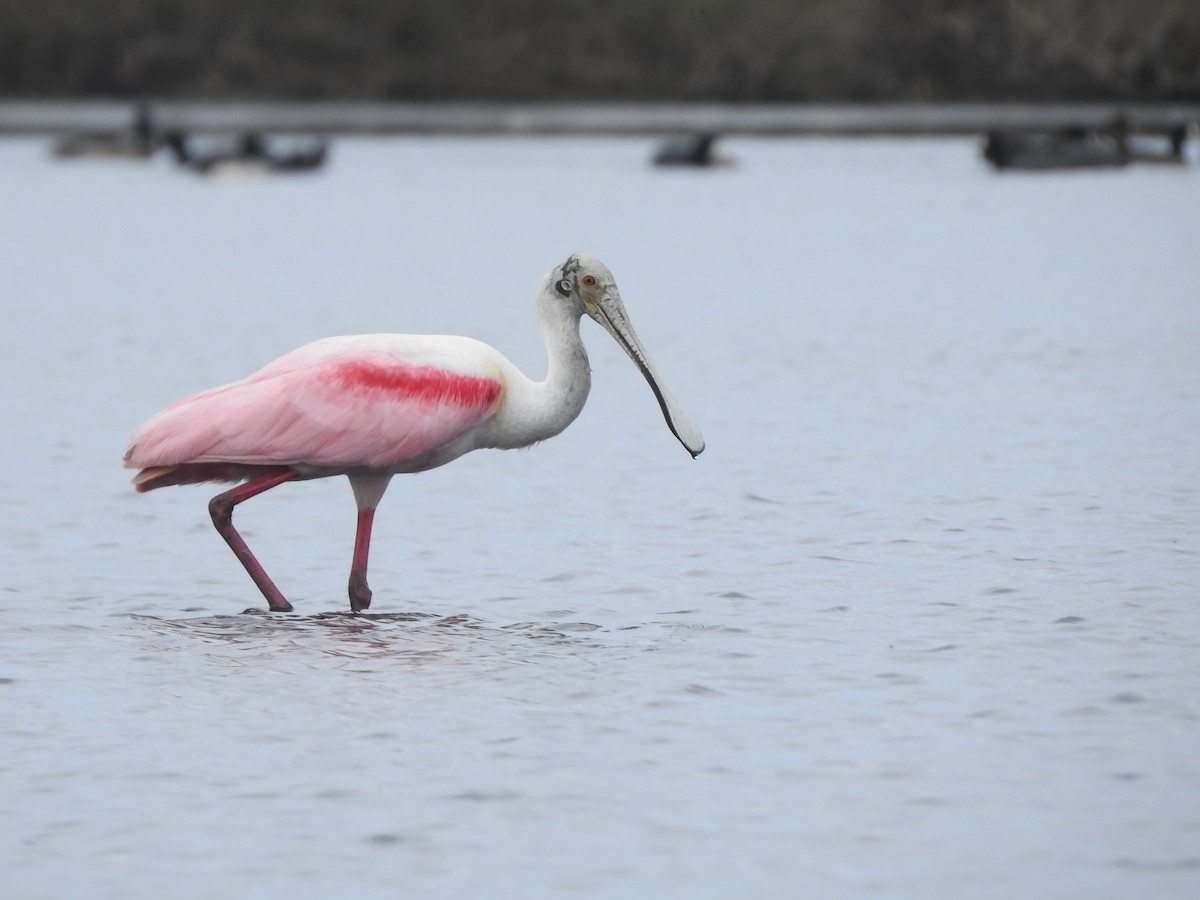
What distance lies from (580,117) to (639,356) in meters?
120

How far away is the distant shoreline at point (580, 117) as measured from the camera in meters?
111

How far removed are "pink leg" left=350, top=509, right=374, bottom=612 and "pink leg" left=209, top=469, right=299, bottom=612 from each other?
0.35m

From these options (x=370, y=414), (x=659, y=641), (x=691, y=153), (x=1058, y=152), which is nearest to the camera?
(x=659, y=641)

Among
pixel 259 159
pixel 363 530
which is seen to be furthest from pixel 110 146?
pixel 363 530

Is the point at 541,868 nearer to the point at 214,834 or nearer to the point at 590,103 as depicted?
the point at 214,834

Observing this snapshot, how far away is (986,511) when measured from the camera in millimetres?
12688

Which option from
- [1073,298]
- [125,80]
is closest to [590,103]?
[125,80]

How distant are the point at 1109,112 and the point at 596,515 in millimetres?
110578

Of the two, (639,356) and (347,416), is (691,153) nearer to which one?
(639,356)

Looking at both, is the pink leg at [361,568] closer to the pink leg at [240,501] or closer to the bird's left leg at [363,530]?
the bird's left leg at [363,530]

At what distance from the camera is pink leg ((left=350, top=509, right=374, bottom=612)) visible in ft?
33.7

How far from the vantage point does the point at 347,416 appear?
10188mm

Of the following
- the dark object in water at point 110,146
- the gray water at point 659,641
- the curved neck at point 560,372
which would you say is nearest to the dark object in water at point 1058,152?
the dark object in water at point 110,146

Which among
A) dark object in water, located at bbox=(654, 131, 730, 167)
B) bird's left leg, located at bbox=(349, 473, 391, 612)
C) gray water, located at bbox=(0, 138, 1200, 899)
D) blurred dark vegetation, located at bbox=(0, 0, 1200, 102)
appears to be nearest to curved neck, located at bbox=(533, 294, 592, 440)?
bird's left leg, located at bbox=(349, 473, 391, 612)
